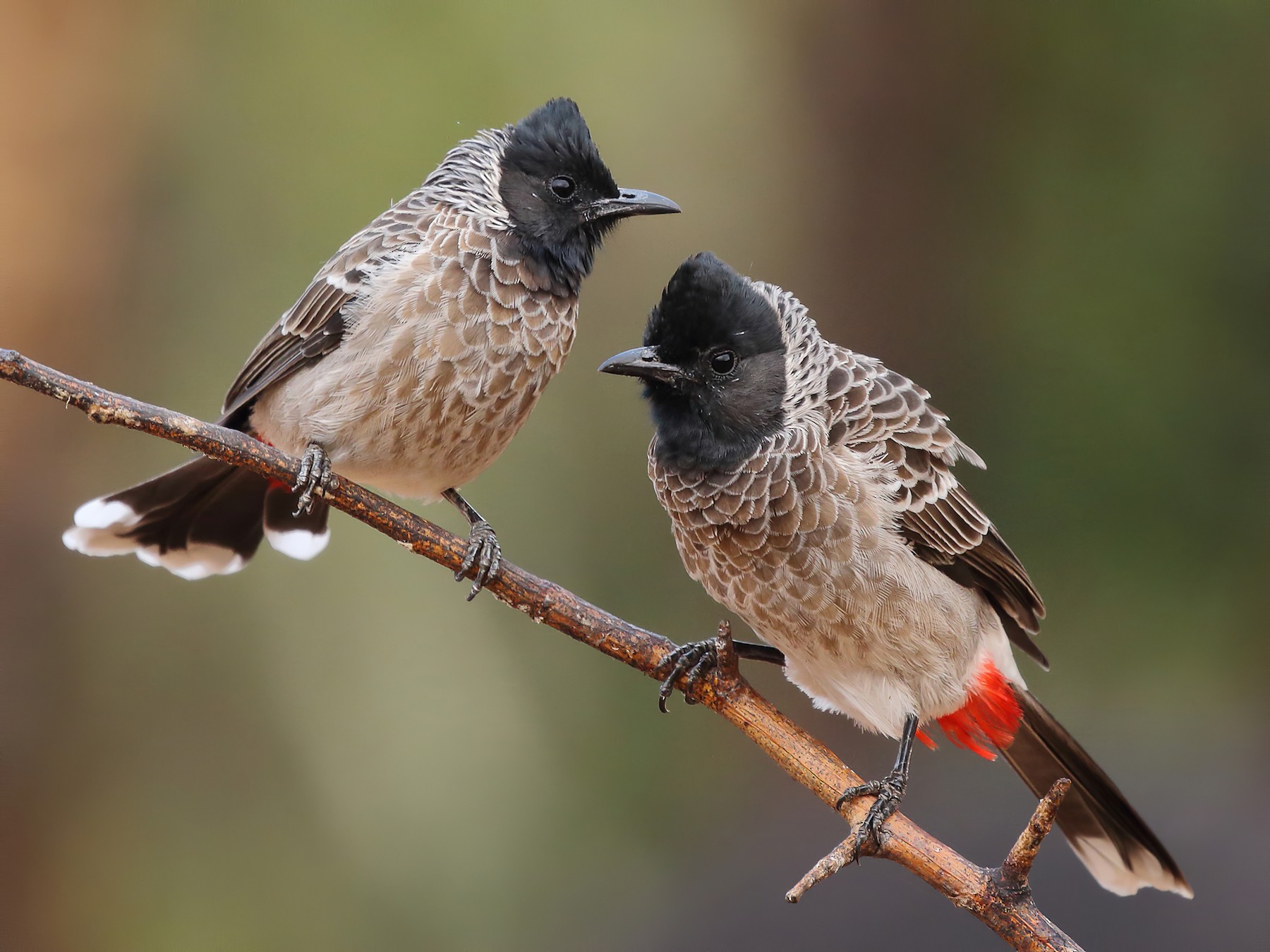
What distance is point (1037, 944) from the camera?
217cm

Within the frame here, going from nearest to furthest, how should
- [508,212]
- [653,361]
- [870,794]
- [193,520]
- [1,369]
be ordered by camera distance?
[1,369] → [870,794] → [653,361] → [508,212] → [193,520]

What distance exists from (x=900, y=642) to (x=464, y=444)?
→ 49.5 inches

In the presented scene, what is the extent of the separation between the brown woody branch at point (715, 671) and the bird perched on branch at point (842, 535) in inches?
6.0

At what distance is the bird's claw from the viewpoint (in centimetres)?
277

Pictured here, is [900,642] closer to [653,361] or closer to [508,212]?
[653,361]

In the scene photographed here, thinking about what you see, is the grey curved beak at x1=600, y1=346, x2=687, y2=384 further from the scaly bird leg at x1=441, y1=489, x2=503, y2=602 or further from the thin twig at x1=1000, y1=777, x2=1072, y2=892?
the thin twig at x1=1000, y1=777, x2=1072, y2=892

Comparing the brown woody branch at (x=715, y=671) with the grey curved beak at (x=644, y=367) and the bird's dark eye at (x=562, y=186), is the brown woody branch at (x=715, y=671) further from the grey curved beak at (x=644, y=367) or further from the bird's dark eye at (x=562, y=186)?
the bird's dark eye at (x=562, y=186)

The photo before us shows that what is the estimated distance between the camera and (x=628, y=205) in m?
3.26

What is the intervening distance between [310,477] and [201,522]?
91 centimetres

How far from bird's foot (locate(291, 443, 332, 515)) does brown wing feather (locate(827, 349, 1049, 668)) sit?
4.14 ft

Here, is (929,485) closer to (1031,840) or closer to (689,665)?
(689,665)

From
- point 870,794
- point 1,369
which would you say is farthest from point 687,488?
point 1,369

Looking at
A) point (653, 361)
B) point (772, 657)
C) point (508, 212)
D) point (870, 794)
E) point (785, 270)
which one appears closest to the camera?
point (870, 794)

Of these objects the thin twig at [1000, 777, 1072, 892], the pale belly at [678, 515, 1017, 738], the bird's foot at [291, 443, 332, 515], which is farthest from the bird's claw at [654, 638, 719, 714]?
the bird's foot at [291, 443, 332, 515]
